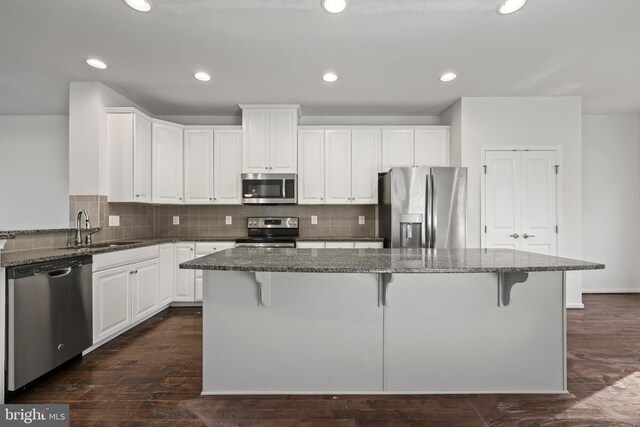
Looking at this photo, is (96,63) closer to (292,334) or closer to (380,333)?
(292,334)

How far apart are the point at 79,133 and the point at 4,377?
250 centimetres

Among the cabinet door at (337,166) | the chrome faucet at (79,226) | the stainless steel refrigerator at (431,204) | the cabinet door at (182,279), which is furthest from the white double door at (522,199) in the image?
the chrome faucet at (79,226)

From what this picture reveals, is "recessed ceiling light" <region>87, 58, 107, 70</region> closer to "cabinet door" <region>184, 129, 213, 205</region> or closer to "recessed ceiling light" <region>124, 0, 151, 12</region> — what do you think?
"recessed ceiling light" <region>124, 0, 151, 12</region>

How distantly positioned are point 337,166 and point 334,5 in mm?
2355

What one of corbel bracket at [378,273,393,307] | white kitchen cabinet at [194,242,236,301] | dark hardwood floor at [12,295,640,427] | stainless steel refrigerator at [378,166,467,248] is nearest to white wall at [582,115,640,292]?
stainless steel refrigerator at [378,166,467,248]

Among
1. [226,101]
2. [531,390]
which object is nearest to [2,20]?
[226,101]

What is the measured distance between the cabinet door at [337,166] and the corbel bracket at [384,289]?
8.13 ft

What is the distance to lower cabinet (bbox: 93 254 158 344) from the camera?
2811 mm

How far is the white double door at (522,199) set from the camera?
408cm

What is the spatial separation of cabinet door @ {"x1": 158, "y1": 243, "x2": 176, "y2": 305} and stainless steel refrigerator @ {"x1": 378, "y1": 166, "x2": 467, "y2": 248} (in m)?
2.79

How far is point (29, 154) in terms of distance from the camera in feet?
15.9

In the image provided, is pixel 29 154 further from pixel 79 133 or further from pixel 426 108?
pixel 426 108

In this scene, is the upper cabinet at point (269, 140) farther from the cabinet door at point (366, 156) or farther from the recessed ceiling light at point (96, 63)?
the recessed ceiling light at point (96, 63)

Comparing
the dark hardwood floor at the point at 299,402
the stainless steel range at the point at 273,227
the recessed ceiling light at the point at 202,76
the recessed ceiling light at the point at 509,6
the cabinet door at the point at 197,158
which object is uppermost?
the recessed ceiling light at the point at 202,76
